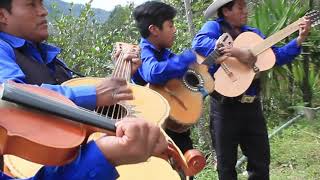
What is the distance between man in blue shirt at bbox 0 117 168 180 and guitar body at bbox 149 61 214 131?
193 cm

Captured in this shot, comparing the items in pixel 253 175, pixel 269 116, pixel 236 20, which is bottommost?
pixel 269 116

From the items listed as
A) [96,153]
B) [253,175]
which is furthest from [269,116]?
[96,153]

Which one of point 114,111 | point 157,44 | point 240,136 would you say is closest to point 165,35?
point 157,44

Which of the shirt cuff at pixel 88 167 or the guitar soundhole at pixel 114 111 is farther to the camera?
the guitar soundhole at pixel 114 111

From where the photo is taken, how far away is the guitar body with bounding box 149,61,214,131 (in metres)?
3.03

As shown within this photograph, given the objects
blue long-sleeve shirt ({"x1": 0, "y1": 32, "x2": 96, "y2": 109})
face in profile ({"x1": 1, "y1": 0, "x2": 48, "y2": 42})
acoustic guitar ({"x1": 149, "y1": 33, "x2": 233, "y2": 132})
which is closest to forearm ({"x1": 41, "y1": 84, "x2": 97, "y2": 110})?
blue long-sleeve shirt ({"x1": 0, "y1": 32, "x2": 96, "y2": 109})

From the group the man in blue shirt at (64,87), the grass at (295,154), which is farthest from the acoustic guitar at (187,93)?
the grass at (295,154)

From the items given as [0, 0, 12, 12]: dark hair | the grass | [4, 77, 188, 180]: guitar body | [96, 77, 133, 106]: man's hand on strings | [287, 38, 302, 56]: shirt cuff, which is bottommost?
the grass

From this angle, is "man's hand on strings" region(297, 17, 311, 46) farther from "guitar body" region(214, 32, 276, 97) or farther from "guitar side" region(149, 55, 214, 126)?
"guitar side" region(149, 55, 214, 126)

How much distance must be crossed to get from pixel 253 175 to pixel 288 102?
3.09 meters

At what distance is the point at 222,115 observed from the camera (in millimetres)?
3537

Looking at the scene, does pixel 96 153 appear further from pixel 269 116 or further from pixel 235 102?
pixel 269 116

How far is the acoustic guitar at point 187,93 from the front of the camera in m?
3.01

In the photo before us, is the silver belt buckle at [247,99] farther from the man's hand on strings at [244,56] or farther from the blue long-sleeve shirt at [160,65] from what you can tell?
the blue long-sleeve shirt at [160,65]
